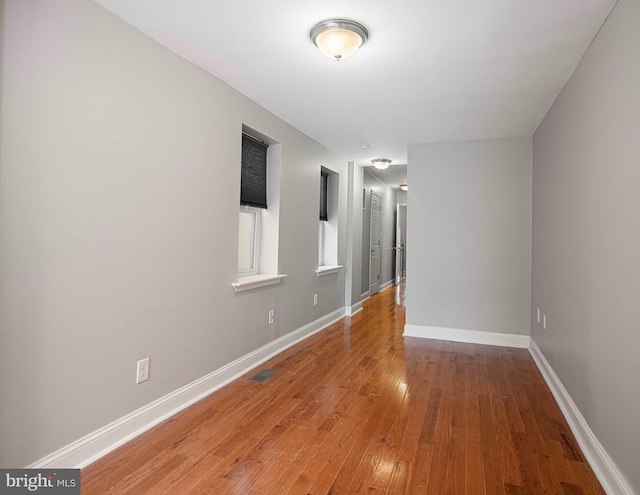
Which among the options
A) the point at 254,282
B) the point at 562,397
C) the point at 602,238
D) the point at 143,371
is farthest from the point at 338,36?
the point at 562,397

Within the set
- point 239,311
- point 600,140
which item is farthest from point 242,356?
point 600,140

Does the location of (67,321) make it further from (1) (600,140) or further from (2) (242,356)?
(1) (600,140)

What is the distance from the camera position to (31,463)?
5.50ft

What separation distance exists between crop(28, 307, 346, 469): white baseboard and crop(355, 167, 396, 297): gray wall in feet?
10.7

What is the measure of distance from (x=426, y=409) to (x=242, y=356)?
1529mm

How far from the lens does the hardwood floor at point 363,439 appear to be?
5.88ft

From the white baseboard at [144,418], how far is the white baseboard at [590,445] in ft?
7.74

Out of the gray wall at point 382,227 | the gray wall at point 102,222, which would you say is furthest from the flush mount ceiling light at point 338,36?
the gray wall at point 382,227

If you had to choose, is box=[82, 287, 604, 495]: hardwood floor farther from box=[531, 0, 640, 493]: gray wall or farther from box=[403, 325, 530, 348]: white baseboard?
box=[403, 325, 530, 348]: white baseboard

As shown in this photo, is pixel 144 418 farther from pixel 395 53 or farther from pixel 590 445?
pixel 395 53

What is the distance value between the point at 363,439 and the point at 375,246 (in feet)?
19.2

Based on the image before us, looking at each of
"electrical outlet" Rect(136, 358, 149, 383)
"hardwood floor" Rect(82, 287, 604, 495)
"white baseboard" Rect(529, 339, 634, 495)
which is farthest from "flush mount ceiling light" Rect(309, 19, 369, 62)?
"white baseboard" Rect(529, 339, 634, 495)

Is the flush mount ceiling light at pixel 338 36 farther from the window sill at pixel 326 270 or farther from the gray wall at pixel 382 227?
the gray wall at pixel 382 227

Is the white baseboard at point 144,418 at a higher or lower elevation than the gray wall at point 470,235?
lower
